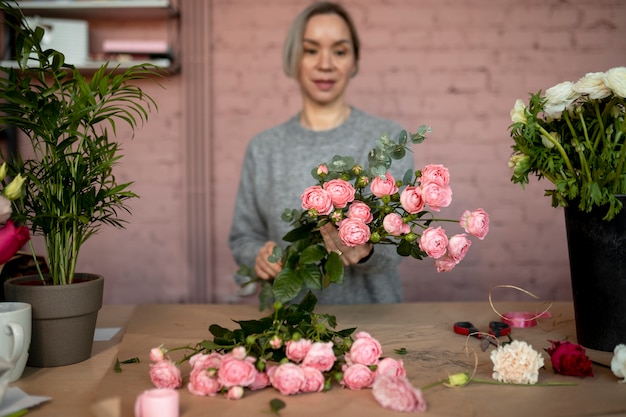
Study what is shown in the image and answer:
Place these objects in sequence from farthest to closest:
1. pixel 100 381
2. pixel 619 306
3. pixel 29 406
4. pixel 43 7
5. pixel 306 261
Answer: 1. pixel 43 7
2. pixel 306 261
3. pixel 619 306
4. pixel 100 381
5. pixel 29 406

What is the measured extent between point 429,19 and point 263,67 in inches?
29.4

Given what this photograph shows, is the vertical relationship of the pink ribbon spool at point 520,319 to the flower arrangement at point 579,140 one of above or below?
below

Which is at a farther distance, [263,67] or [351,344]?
[263,67]

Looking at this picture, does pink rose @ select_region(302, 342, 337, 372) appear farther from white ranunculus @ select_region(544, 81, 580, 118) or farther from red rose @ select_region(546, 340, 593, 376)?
white ranunculus @ select_region(544, 81, 580, 118)

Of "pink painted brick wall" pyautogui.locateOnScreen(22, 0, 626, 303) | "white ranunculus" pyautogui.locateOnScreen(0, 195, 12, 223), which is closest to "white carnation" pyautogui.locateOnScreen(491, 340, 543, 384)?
"white ranunculus" pyautogui.locateOnScreen(0, 195, 12, 223)

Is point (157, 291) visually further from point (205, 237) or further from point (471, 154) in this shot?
point (471, 154)

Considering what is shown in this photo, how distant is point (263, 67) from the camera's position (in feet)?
8.32

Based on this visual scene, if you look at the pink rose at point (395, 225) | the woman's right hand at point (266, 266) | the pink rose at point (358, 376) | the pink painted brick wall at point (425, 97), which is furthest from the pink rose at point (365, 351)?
the pink painted brick wall at point (425, 97)

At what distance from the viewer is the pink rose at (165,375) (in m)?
0.79

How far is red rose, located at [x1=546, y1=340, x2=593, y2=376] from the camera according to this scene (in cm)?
86

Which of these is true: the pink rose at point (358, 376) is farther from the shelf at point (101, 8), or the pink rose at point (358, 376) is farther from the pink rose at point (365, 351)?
the shelf at point (101, 8)

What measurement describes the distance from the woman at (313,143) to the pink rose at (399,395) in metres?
1.06

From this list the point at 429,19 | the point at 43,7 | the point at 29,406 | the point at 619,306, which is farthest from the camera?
the point at 429,19

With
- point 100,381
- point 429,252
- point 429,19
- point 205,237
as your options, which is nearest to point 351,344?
point 429,252
